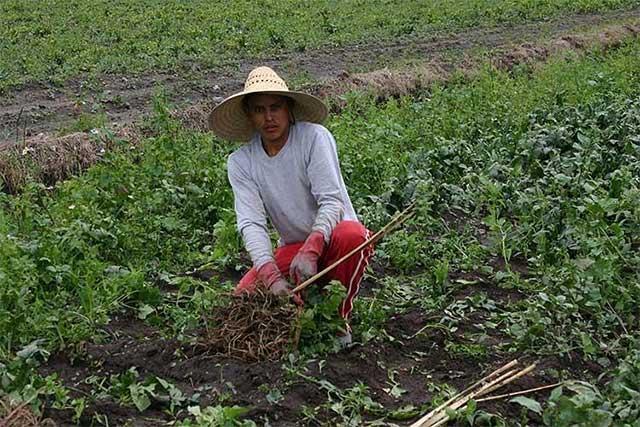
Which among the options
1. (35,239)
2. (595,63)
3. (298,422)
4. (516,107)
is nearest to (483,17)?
(595,63)

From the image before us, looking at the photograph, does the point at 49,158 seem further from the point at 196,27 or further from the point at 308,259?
the point at 196,27

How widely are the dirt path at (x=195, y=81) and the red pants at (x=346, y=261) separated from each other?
4.11 meters

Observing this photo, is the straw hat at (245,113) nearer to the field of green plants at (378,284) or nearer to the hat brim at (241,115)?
the hat brim at (241,115)

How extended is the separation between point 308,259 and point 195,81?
6.78m

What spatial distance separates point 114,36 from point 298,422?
406 inches

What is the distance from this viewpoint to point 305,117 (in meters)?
4.36

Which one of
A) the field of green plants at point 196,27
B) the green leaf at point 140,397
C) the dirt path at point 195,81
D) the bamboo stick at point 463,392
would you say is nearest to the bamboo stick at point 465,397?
the bamboo stick at point 463,392

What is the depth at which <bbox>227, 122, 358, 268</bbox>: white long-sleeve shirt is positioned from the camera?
4.18 metres

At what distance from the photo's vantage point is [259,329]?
13.4 ft

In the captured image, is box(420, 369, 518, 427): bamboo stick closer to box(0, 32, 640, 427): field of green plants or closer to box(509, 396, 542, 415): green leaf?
box(0, 32, 640, 427): field of green plants

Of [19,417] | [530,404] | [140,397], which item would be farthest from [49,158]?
[530,404]

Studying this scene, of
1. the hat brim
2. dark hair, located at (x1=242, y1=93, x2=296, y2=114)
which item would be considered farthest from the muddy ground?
dark hair, located at (x1=242, y1=93, x2=296, y2=114)

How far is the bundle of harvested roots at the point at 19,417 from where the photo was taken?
11.2 feet

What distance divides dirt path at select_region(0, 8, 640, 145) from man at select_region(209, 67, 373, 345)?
399 cm
